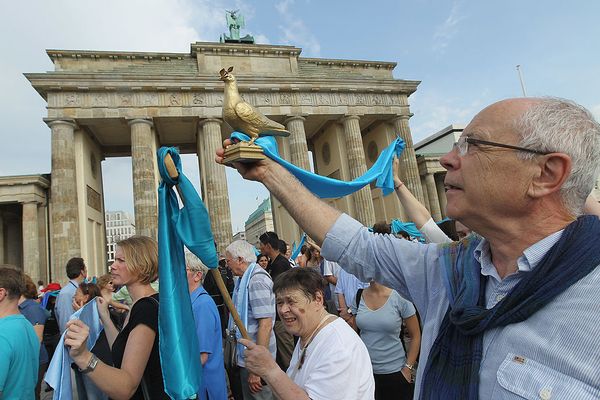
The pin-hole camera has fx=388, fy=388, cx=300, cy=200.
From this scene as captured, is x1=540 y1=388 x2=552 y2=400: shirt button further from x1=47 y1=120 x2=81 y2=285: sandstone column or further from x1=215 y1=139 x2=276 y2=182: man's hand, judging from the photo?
x1=47 y1=120 x2=81 y2=285: sandstone column

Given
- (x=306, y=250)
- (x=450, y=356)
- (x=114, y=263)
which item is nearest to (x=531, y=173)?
(x=450, y=356)

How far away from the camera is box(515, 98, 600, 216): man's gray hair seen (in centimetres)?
125

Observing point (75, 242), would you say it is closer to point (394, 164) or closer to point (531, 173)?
point (394, 164)

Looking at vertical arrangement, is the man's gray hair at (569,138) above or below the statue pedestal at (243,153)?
below

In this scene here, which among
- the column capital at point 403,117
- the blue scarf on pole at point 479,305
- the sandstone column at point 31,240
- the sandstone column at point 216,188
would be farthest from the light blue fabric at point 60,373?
the column capital at point 403,117

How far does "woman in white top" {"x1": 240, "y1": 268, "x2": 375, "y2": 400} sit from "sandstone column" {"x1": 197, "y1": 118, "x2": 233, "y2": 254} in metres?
20.6

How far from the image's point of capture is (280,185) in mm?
1773

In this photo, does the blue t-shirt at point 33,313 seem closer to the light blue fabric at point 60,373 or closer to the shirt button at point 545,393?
the light blue fabric at point 60,373

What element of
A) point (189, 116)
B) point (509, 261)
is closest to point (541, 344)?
point (509, 261)

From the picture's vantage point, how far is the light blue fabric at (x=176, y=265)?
2.27 metres

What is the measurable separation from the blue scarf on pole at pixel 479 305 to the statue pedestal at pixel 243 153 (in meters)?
0.98

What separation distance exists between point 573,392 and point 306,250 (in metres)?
8.30

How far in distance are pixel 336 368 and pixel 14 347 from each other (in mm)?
2440

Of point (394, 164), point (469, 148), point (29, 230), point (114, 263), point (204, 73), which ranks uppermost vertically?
point (204, 73)
